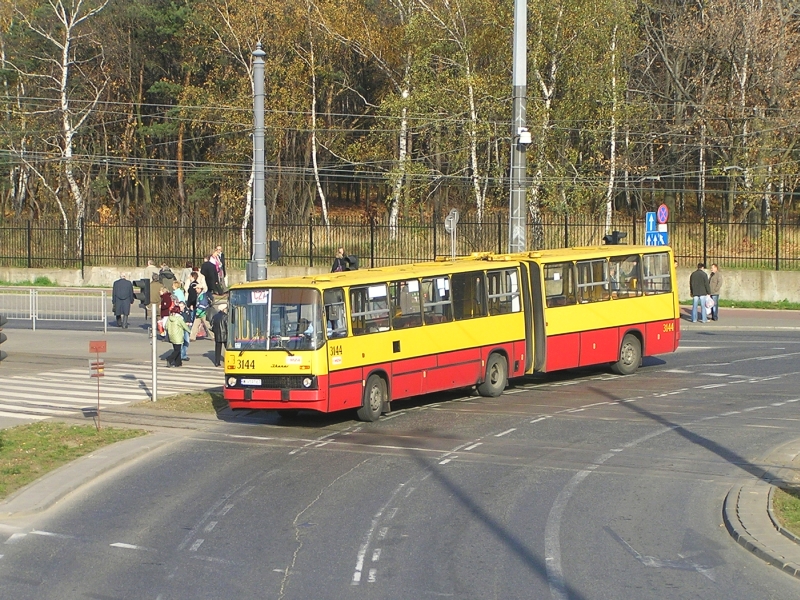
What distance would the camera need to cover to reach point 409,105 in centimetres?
5109

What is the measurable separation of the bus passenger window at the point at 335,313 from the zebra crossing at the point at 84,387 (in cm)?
458

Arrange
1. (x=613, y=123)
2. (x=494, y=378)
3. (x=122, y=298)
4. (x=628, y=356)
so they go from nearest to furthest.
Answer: (x=494, y=378) → (x=628, y=356) → (x=122, y=298) → (x=613, y=123)

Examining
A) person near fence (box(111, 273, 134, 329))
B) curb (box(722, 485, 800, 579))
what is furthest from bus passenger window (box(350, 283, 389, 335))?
person near fence (box(111, 273, 134, 329))

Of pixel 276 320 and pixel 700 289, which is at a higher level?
pixel 276 320

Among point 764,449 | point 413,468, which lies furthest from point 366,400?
point 764,449

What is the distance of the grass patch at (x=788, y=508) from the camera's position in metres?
11.4

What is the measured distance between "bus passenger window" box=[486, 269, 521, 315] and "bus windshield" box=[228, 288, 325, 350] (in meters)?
4.69

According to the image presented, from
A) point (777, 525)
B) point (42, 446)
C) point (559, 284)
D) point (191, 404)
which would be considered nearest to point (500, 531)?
point (777, 525)

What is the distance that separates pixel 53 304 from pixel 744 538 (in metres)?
28.1

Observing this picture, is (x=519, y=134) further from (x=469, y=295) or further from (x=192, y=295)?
(x=192, y=295)

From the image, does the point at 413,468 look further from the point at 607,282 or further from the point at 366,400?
the point at 607,282

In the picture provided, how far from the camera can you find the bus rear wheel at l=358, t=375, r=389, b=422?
1858 cm

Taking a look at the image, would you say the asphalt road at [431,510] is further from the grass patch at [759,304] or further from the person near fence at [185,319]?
the grass patch at [759,304]

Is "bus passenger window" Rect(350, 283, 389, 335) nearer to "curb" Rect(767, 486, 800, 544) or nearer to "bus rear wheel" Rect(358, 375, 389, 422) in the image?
"bus rear wheel" Rect(358, 375, 389, 422)
